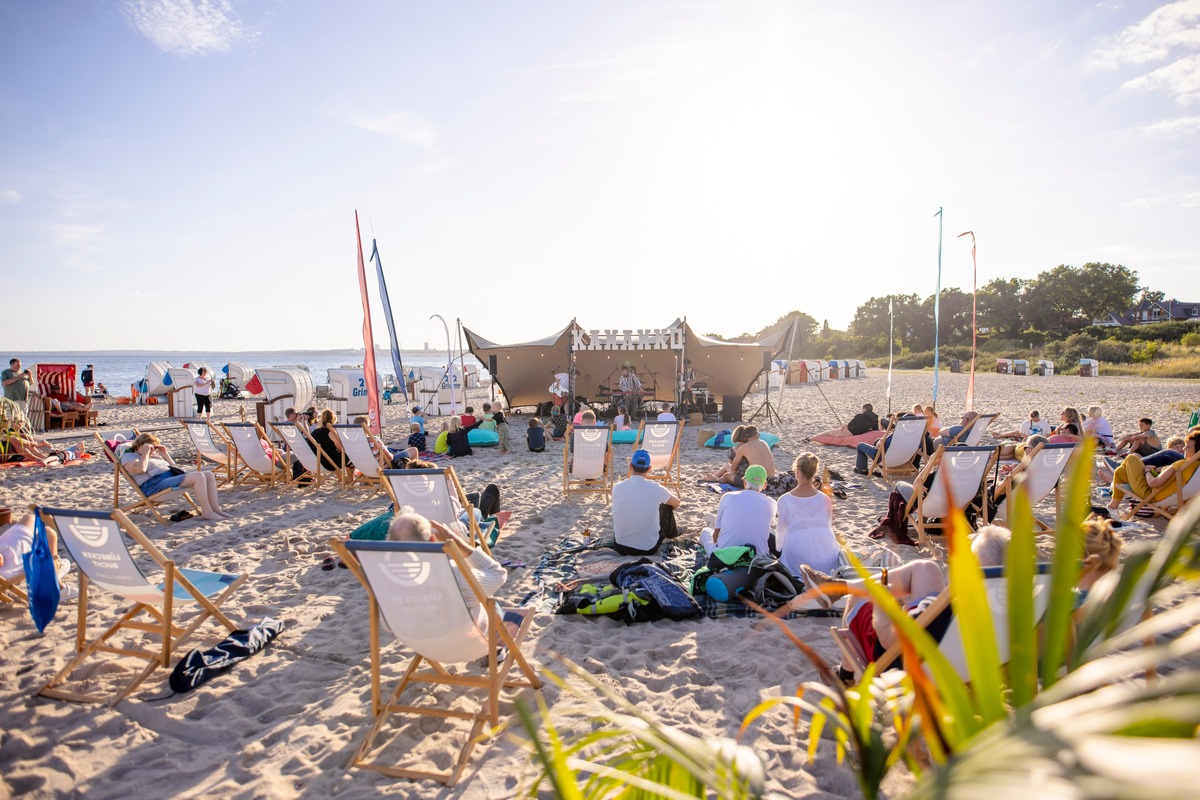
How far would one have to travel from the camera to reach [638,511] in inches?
180

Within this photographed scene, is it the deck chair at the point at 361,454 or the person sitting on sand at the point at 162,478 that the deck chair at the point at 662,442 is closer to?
the deck chair at the point at 361,454

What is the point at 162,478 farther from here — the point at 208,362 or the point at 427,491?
the point at 208,362

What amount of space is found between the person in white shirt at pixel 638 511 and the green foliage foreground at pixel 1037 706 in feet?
11.1

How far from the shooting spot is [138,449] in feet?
19.6

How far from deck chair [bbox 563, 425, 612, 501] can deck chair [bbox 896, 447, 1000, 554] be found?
285cm

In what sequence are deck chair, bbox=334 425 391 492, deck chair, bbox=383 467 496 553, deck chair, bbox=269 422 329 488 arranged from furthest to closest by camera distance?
deck chair, bbox=269 422 329 488 < deck chair, bbox=334 425 391 492 < deck chair, bbox=383 467 496 553

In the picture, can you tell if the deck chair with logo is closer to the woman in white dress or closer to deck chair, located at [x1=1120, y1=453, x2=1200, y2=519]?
the woman in white dress

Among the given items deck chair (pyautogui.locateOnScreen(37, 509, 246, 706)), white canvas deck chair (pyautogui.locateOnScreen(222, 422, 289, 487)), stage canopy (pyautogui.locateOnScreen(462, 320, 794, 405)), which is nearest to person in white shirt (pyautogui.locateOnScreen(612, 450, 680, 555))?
deck chair (pyautogui.locateOnScreen(37, 509, 246, 706))

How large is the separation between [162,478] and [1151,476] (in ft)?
30.1

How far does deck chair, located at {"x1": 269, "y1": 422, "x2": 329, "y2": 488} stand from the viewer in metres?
7.04

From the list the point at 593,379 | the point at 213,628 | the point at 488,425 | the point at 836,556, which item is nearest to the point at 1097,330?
the point at 593,379

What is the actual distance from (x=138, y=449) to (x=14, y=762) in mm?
4197

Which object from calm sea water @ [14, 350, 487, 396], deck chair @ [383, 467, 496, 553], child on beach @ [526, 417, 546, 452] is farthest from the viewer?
calm sea water @ [14, 350, 487, 396]

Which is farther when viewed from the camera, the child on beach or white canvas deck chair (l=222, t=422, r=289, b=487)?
the child on beach
